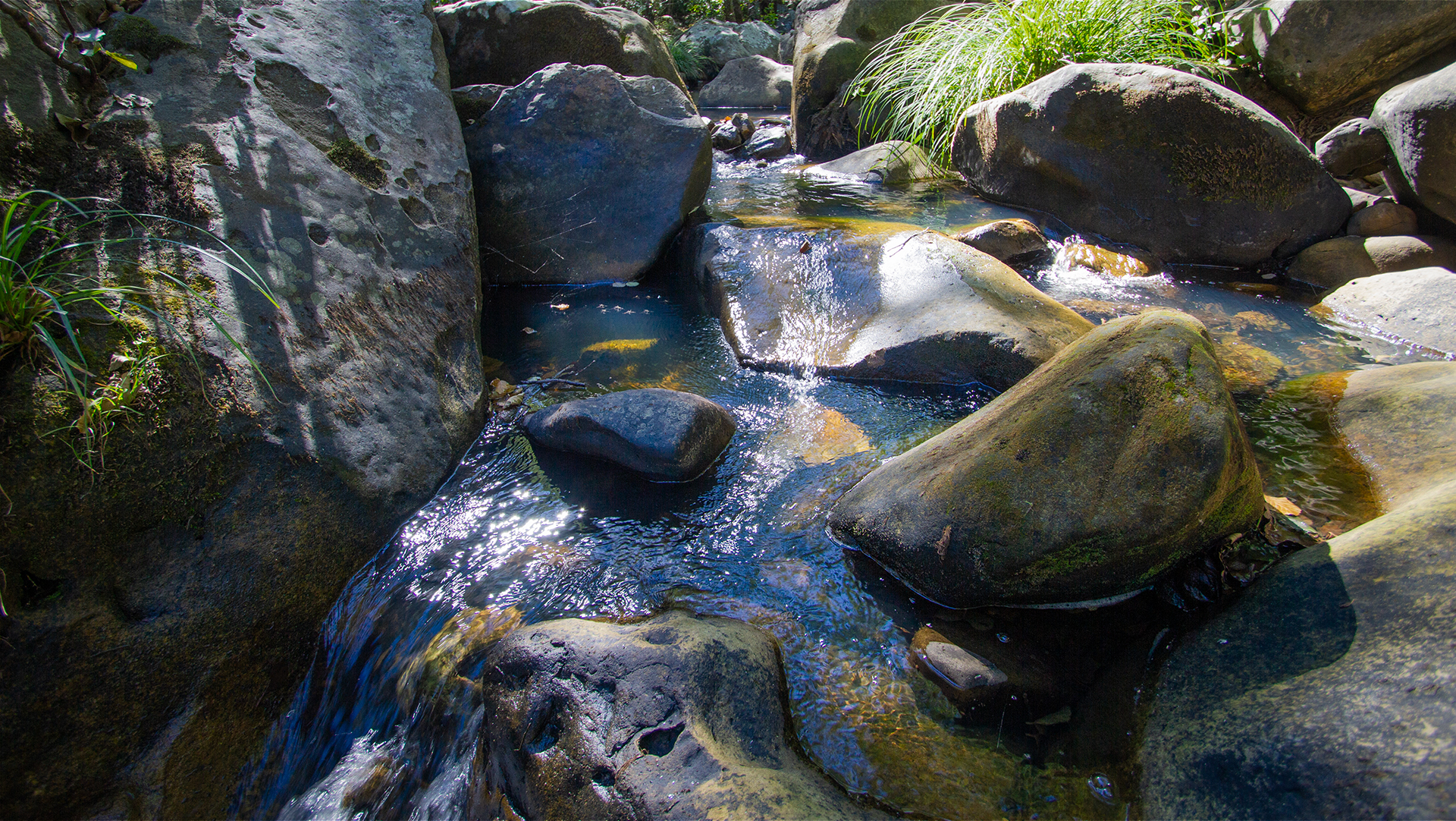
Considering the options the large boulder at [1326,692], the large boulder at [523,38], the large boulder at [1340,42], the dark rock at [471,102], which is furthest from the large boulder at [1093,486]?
the large boulder at [523,38]

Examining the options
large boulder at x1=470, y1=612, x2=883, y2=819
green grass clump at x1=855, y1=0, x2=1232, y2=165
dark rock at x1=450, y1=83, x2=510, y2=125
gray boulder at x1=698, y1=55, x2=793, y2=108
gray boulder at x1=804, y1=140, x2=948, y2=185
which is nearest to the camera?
large boulder at x1=470, y1=612, x2=883, y2=819

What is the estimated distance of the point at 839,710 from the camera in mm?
1829

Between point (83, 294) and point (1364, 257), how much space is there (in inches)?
250

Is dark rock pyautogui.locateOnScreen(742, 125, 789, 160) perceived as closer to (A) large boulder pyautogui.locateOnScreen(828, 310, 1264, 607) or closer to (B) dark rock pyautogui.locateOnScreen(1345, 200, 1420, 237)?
(B) dark rock pyautogui.locateOnScreen(1345, 200, 1420, 237)

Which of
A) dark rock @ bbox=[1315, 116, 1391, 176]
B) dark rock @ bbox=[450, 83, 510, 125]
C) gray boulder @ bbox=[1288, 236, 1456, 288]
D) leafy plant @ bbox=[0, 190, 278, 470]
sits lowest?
gray boulder @ bbox=[1288, 236, 1456, 288]

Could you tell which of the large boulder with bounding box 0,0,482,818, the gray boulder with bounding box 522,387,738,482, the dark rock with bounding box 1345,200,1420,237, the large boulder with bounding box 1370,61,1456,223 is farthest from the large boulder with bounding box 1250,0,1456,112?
the large boulder with bounding box 0,0,482,818

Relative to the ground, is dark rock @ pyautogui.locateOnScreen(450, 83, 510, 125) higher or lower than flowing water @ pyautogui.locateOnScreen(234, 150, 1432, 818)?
higher

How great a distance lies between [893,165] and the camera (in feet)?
22.7

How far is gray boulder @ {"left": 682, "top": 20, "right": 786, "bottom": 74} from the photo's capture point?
15547 millimetres

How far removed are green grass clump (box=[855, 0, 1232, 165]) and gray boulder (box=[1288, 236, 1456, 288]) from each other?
2.19 meters

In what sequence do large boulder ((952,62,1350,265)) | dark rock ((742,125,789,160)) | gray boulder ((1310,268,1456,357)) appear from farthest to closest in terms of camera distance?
dark rock ((742,125,789,160)) → large boulder ((952,62,1350,265)) → gray boulder ((1310,268,1456,357))

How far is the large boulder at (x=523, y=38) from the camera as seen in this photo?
5594 mm

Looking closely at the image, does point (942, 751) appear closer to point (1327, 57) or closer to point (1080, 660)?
point (1080, 660)

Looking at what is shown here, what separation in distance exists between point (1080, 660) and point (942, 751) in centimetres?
54
